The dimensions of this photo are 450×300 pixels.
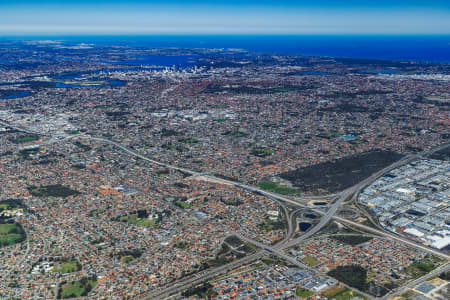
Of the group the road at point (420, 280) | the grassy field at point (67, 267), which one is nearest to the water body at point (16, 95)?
the grassy field at point (67, 267)

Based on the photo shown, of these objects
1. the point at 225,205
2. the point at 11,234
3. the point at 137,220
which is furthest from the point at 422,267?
the point at 11,234

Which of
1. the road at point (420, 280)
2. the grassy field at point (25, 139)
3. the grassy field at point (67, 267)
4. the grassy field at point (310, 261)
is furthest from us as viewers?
the grassy field at point (25, 139)

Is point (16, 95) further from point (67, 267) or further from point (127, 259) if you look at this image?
point (127, 259)

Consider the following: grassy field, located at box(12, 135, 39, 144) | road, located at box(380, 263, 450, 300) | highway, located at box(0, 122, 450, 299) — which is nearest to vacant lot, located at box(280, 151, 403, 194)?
highway, located at box(0, 122, 450, 299)

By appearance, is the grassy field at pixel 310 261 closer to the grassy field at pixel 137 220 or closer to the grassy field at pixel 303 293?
the grassy field at pixel 303 293

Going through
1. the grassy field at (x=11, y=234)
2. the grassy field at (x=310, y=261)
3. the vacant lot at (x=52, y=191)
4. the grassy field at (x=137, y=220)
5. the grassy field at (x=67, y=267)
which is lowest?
the grassy field at (x=67, y=267)

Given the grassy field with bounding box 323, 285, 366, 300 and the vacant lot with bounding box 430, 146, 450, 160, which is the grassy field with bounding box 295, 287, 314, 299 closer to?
the grassy field with bounding box 323, 285, 366, 300
